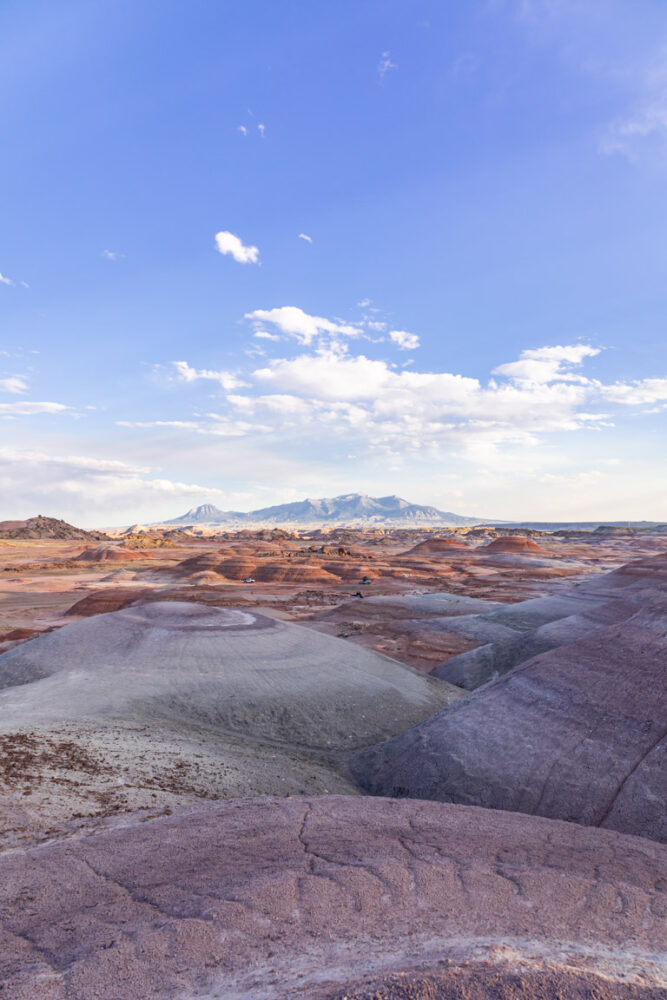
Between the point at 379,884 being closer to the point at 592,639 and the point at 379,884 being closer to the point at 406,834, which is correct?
the point at 406,834

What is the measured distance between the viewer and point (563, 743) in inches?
344

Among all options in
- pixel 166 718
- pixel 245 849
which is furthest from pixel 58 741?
pixel 245 849

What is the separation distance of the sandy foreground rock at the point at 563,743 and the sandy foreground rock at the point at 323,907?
1.06 metres

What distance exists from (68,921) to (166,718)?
7.53 meters

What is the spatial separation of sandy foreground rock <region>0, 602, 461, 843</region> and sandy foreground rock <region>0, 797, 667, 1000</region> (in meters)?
1.69

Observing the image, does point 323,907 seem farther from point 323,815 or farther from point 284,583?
point 284,583

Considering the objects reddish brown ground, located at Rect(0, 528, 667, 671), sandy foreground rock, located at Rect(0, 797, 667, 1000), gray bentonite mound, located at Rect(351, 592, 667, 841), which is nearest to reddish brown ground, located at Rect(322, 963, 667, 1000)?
sandy foreground rock, located at Rect(0, 797, 667, 1000)

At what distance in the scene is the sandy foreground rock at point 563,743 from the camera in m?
7.72

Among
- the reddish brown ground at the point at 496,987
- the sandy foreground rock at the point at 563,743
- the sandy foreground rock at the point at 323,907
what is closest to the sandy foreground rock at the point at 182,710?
the sandy foreground rock at the point at 323,907

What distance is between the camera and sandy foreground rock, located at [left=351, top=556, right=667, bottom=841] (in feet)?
25.3

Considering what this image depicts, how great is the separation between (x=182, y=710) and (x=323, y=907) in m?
8.51

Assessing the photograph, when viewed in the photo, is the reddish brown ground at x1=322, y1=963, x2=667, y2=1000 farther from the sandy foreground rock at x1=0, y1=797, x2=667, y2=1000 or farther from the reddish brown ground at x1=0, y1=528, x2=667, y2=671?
the reddish brown ground at x1=0, y1=528, x2=667, y2=671

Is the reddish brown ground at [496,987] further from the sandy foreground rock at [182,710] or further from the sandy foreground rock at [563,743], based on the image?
the sandy foreground rock at [182,710]

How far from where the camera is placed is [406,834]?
21.1ft
